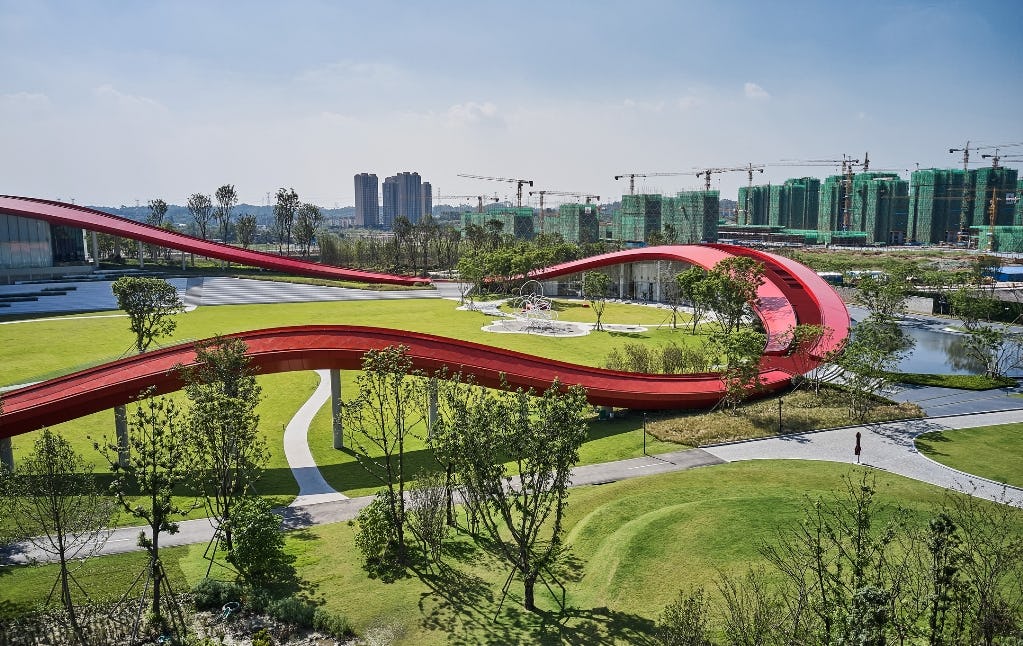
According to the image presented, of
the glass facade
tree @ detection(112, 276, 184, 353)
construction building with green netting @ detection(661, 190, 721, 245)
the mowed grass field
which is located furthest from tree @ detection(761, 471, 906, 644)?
construction building with green netting @ detection(661, 190, 721, 245)

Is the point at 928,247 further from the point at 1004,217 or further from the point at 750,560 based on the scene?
the point at 750,560

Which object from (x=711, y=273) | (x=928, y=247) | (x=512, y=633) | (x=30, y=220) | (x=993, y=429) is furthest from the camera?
(x=928, y=247)

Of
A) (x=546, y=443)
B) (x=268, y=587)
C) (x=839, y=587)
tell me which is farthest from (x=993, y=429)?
(x=268, y=587)

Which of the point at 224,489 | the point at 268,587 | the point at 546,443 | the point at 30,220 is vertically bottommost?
the point at 268,587

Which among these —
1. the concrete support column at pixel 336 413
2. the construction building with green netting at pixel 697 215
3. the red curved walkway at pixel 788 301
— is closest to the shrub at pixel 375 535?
the concrete support column at pixel 336 413

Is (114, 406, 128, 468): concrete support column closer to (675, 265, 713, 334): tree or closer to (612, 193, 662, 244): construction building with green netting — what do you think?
(675, 265, 713, 334): tree
